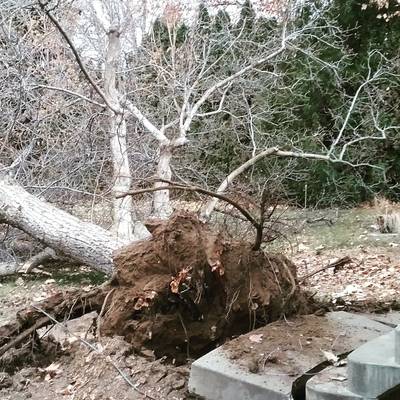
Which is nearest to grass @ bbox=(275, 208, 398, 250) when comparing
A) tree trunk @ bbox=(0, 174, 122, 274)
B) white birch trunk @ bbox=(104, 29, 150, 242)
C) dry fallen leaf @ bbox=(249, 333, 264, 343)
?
white birch trunk @ bbox=(104, 29, 150, 242)

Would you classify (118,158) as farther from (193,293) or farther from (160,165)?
(193,293)

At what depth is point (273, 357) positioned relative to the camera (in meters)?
2.97

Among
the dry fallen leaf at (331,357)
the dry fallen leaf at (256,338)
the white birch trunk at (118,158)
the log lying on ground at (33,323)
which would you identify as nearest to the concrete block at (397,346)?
the dry fallen leaf at (331,357)

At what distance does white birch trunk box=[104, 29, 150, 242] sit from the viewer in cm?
671

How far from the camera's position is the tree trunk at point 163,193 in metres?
7.18

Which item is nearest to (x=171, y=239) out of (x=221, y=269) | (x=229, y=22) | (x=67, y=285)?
(x=221, y=269)

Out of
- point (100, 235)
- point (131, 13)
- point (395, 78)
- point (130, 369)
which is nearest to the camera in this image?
point (130, 369)

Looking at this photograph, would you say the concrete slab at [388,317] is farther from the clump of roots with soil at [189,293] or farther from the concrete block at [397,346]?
the concrete block at [397,346]

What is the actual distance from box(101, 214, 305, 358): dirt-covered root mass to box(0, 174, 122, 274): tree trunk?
7.74 feet

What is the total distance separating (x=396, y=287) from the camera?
5.49 m

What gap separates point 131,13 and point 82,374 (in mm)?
5814

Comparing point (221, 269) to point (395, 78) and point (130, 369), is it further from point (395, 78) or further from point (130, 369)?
point (395, 78)

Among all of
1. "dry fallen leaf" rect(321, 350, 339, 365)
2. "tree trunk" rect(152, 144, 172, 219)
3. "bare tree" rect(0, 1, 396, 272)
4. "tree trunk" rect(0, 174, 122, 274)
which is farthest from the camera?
"tree trunk" rect(152, 144, 172, 219)

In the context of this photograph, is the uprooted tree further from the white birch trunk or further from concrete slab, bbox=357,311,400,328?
concrete slab, bbox=357,311,400,328
